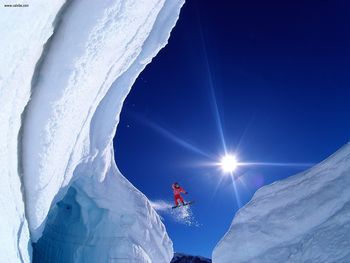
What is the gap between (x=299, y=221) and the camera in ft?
24.0

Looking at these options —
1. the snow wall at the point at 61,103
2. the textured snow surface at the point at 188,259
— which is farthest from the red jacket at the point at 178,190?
the textured snow surface at the point at 188,259

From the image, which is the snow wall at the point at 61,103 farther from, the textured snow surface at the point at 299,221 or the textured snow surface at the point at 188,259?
the textured snow surface at the point at 188,259

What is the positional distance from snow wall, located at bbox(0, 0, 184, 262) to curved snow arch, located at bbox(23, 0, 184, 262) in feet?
0.05

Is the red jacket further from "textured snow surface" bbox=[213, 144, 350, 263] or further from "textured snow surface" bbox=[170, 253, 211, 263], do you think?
"textured snow surface" bbox=[170, 253, 211, 263]

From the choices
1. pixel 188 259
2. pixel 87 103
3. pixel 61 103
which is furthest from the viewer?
pixel 188 259

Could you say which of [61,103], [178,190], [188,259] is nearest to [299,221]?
[61,103]

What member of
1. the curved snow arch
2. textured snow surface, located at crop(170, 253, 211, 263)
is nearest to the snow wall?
the curved snow arch

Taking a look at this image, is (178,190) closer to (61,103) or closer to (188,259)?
(61,103)

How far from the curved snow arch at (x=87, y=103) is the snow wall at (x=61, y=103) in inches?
0.5

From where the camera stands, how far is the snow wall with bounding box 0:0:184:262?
345 cm

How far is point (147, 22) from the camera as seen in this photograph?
5.67 metres

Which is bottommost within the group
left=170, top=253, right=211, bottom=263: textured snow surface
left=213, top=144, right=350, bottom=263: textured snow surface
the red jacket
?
left=213, top=144, right=350, bottom=263: textured snow surface

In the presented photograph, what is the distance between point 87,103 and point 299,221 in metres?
5.05

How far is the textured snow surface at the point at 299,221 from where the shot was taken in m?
6.11
